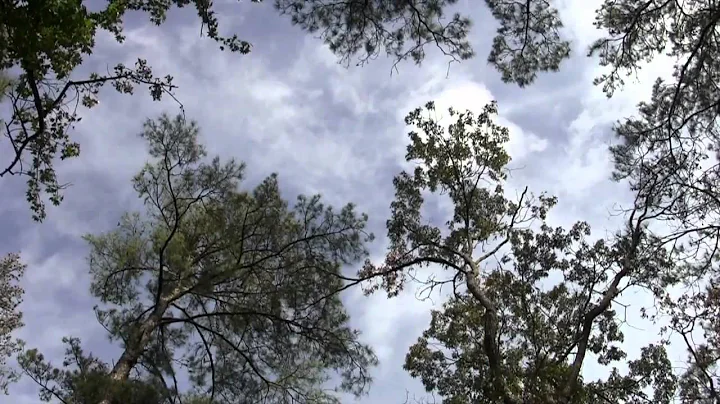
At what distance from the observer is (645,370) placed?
989 cm

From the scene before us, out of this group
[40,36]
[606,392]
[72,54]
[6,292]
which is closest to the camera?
[40,36]

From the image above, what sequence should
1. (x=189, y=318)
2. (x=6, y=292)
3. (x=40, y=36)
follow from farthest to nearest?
(x=6, y=292)
(x=189, y=318)
(x=40, y=36)

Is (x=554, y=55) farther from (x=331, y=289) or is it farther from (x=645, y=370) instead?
(x=645, y=370)

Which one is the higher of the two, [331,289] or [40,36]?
[331,289]

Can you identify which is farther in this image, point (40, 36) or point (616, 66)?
point (616, 66)

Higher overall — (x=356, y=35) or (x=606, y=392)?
(x=356, y=35)

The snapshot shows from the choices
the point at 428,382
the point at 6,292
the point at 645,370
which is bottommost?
the point at 428,382

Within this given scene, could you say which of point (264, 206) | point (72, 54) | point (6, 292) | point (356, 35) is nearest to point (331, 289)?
point (264, 206)

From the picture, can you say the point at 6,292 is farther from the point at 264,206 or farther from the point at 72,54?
the point at 72,54

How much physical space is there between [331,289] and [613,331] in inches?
194

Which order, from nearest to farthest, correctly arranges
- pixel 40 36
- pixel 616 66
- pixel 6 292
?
pixel 40 36 < pixel 616 66 < pixel 6 292

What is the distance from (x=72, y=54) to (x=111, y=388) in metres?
3.73

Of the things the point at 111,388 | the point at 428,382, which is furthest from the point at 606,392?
the point at 111,388

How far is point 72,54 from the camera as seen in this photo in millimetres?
4773
